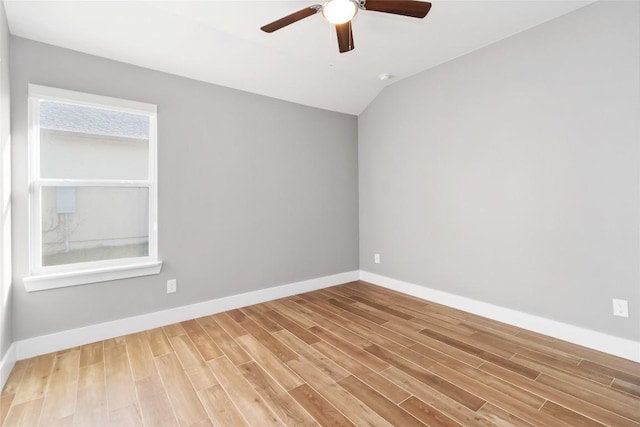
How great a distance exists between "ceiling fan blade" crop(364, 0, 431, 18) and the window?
211 cm

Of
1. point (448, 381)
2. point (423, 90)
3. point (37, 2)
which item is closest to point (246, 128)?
point (37, 2)

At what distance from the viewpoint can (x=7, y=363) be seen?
1.97 m

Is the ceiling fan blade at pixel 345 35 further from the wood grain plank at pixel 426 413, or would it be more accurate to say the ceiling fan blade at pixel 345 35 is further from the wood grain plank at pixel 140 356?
the wood grain plank at pixel 140 356

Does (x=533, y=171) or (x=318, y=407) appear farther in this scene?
A: (x=533, y=171)

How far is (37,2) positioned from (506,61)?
374 centimetres

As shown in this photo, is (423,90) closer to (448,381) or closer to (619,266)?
(619,266)

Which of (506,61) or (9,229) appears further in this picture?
(506,61)

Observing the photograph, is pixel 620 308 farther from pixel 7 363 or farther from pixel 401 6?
pixel 7 363

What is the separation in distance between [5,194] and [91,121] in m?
0.85

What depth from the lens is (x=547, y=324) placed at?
2.52m

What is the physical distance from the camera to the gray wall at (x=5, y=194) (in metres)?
1.90

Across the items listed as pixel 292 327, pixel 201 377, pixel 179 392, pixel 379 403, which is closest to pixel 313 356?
pixel 292 327

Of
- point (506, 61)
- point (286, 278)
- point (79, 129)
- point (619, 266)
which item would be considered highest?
point (506, 61)

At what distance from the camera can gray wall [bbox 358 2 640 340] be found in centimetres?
215
